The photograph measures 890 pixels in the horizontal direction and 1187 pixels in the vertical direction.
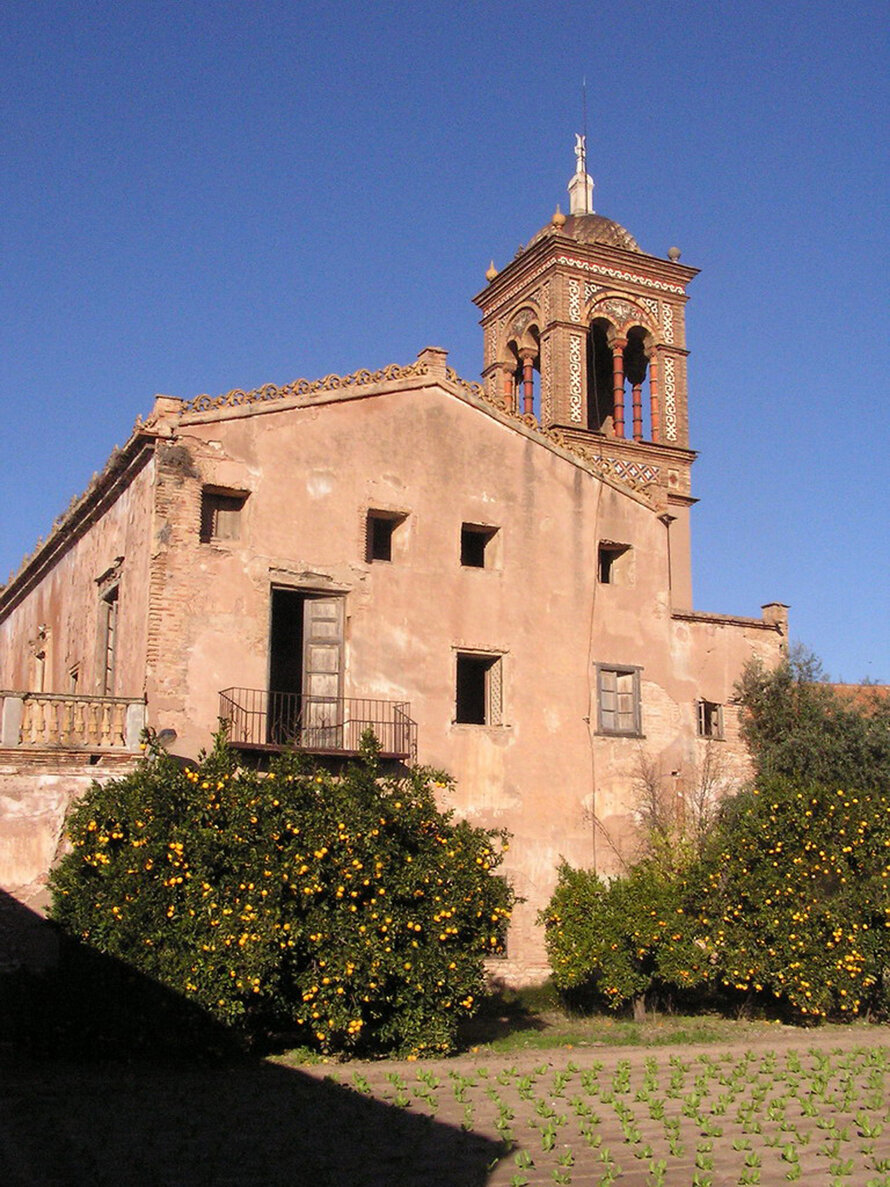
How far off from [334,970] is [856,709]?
13.1 metres

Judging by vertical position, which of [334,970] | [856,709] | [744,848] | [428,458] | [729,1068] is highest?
[428,458]

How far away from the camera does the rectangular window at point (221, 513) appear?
20406 mm

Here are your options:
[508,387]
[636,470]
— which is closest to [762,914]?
[636,470]

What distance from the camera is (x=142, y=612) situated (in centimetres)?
1967

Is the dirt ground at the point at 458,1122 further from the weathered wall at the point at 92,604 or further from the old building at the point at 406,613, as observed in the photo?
the weathered wall at the point at 92,604

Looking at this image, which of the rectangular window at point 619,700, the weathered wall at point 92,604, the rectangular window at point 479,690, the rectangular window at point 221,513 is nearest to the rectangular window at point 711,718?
the rectangular window at point 619,700

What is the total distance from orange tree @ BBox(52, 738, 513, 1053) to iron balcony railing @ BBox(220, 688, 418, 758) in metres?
2.46

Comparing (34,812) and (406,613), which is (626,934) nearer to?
(406,613)

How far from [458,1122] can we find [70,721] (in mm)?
8501

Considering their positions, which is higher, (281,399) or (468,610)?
(281,399)

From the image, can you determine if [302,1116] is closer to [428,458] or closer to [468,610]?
[468,610]

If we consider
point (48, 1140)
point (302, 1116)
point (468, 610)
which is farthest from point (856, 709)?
point (48, 1140)

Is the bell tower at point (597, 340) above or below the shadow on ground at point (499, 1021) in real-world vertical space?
above

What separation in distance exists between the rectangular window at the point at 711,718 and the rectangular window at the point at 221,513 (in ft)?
31.4
